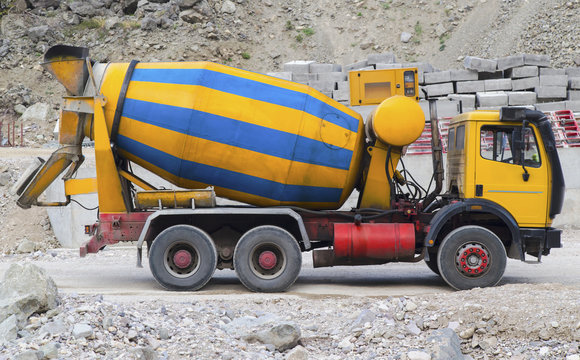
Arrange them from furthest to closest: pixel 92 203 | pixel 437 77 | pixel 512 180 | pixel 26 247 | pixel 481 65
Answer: pixel 437 77, pixel 481 65, pixel 92 203, pixel 26 247, pixel 512 180

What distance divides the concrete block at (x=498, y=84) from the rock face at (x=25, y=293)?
56.9ft

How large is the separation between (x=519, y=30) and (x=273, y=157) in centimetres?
2433

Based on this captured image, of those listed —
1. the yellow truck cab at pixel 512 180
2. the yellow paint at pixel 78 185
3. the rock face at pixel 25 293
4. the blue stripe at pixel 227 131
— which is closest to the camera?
the rock face at pixel 25 293

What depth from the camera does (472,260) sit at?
31.0ft

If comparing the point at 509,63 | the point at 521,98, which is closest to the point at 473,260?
the point at 521,98

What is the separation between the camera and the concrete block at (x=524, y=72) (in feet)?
69.5

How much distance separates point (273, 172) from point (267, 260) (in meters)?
1.25

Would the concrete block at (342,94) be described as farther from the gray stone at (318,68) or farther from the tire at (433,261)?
the tire at (433,261)

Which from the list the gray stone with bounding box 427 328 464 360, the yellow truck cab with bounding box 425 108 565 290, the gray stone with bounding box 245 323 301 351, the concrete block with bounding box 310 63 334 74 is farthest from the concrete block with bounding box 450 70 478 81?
the gray stone with bounding box 245 323 301 351

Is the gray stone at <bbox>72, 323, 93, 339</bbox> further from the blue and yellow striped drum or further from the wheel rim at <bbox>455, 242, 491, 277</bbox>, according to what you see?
the wheel rim at <bbox>455, 242, 491, 277</bbox>

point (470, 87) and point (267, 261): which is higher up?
point (470, 87)

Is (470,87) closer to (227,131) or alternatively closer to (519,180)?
(519,180)

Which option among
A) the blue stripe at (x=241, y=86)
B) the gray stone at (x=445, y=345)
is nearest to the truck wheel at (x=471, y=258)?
the blue stripe at (x=241, y=86)

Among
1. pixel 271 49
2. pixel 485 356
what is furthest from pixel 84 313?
pixel 271 49
